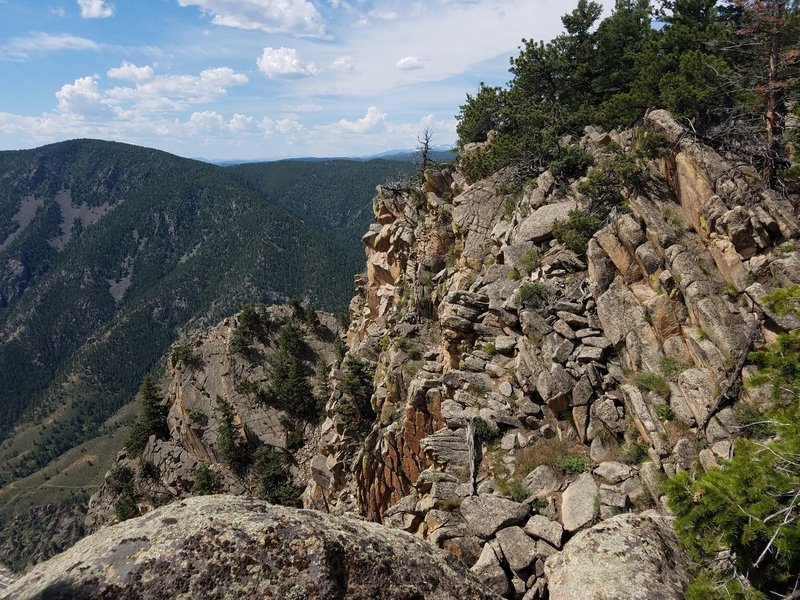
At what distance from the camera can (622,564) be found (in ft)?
28.5

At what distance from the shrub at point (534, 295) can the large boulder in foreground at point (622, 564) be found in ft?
36.8

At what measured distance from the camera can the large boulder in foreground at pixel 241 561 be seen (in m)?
5.86

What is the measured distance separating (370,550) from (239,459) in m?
57.9

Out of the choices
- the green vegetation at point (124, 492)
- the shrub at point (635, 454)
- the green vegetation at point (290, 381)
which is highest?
the shrub at point (635, 454)

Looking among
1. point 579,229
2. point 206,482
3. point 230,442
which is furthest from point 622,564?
point 230,442

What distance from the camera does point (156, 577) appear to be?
19.2ft

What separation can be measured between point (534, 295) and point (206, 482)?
48.4 meters

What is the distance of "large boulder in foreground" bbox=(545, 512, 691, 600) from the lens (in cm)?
823

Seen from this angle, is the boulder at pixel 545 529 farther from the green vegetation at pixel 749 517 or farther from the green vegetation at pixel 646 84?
the green vegetation at pixel 646 84

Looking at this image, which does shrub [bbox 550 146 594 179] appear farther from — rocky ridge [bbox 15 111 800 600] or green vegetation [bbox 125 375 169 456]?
green vegetation [bbox 125 375 169 456]

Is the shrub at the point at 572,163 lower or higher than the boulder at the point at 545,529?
higher

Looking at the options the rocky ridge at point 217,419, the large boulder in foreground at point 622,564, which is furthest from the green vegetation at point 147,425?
the large boulder in foreground at point 622,564

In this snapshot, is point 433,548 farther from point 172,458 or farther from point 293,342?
point 172,458

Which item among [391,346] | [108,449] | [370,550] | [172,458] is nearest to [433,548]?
[370,550]
